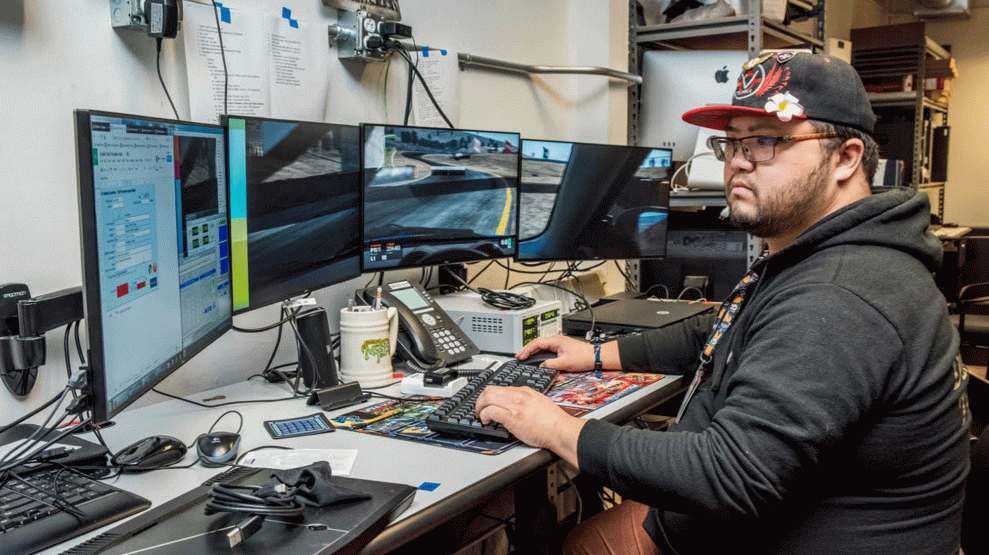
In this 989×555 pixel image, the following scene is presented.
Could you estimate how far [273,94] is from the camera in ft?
6.00

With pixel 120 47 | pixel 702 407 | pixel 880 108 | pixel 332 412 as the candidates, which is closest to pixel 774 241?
pixel 702 407

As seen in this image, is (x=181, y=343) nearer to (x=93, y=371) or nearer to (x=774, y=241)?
(x=93, y=371)

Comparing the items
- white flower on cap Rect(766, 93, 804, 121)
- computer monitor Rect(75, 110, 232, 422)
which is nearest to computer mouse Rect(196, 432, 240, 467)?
computer monitor Rect(75, 110, 232, 422)

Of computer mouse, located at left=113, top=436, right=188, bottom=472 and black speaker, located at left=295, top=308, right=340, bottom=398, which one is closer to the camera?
computer mouse, located at left=113, top=436, right=188, bottom=472

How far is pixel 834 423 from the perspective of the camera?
1067 millimetres

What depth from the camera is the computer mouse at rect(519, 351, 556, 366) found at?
1851 mm

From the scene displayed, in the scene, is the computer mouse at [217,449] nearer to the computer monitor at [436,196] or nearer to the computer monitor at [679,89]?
the computer monitor at [436,196]

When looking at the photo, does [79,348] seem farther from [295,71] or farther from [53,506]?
[295,71]

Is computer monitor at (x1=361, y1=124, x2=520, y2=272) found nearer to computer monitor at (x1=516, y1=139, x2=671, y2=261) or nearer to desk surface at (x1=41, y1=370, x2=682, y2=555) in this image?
computer monitor at (x1=516, y1=139, x2=671, y2=261)

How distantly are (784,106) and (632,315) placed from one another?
100cm

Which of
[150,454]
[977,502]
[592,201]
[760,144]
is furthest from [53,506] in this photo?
[592,201]

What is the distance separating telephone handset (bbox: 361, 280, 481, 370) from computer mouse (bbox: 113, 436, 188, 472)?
2.16 ft

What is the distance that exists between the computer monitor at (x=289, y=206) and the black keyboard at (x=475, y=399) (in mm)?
422

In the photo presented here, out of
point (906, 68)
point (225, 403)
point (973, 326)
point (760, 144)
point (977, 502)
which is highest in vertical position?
point (906, 68)
